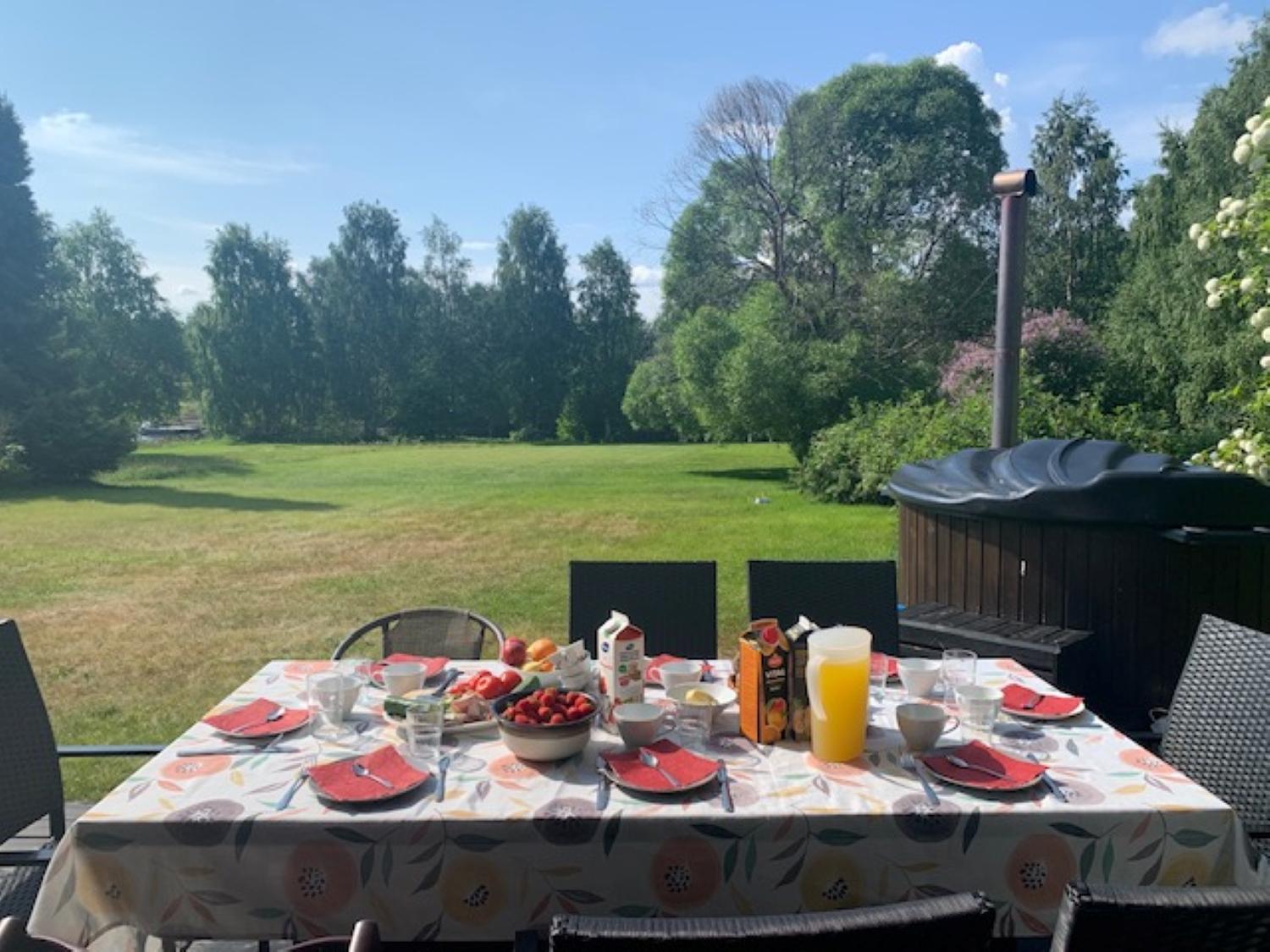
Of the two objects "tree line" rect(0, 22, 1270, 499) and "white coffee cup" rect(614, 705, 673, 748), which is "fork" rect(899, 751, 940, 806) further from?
"tree line" rect(0, 22, 1270, 499)

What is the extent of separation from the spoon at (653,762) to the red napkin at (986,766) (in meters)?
0.52

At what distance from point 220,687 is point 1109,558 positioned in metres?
4.68

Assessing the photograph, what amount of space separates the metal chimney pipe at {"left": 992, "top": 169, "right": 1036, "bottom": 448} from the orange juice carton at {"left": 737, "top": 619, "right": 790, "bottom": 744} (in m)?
3.74

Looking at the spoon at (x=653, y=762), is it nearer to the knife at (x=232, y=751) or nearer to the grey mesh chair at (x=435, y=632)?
the knife at (x=232, y=751)

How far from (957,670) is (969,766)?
58cm

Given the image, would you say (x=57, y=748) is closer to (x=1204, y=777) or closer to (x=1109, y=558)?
(x=1204, y=777)

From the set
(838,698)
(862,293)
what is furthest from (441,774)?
(862,293)

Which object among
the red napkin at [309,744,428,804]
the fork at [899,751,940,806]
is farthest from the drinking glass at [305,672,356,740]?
the fork at [899,751,940,806]

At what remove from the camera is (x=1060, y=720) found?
210 cm

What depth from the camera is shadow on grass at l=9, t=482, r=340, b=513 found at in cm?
1414

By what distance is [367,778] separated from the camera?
1734 millimetres

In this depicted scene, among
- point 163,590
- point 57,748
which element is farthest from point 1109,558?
point 163,590

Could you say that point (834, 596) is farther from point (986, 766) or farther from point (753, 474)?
point (753, 474)

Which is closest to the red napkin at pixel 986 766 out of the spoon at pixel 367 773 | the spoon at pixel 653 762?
the spoon at pixel 653 762
